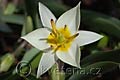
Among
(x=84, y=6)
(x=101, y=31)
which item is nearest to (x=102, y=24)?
(x=101, y=31)

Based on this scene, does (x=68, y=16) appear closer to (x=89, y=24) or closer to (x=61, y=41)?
(x=61, y=41)

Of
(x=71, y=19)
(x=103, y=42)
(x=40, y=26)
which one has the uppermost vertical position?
(x=71, y=19)

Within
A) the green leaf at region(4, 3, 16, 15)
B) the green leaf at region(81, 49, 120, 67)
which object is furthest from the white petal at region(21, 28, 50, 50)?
the green leaf at region(4, 3, 16, 15)

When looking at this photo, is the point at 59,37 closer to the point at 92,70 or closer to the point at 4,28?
the point at 92,70

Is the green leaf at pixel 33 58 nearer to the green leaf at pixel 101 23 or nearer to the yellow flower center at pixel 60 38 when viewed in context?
the yellow flower center at pixel 60 38

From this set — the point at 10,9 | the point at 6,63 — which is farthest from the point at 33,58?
the point at 10,9

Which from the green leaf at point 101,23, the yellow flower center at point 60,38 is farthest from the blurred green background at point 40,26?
the yellow flower center at point 60,38
